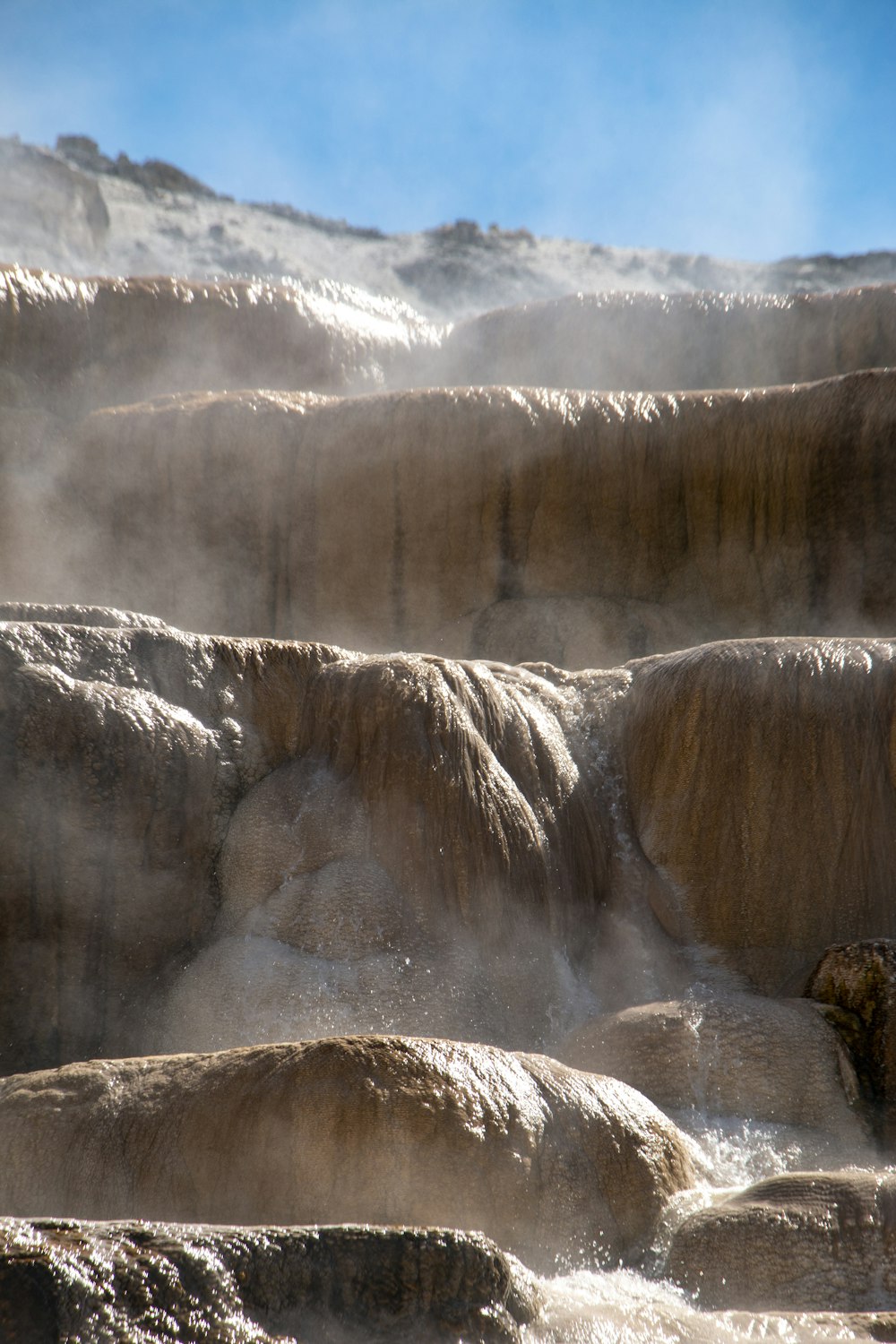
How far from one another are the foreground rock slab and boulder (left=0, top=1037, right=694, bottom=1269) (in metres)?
0.63

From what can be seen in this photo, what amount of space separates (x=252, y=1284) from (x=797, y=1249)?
5.42 feet

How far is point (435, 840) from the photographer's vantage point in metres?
5.36

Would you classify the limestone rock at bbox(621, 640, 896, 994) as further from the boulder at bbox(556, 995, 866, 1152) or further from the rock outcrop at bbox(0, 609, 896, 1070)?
the boulder at bbox(556, 995, 866, 1152)

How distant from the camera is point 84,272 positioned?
19.1 m

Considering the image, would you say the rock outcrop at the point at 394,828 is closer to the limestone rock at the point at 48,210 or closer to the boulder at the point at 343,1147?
the boulder at the point at 343,1147

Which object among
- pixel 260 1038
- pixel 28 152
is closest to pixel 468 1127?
pixel 260 1038

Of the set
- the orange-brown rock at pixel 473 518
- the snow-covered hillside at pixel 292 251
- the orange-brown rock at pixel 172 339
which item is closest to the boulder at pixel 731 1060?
the orange-brown rock at pixel 473 518

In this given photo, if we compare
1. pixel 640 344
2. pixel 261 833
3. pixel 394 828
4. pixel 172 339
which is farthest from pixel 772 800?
pixel 172 339

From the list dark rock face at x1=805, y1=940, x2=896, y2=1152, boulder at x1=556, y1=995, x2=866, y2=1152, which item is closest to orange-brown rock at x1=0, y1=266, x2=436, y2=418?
boulder at x1=556, y1=995, x2=866, y2=1152

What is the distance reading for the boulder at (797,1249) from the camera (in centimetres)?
331

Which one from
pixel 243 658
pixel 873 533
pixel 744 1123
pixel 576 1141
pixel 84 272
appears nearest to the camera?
pixel 576 1141

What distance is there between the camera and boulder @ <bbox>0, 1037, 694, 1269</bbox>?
3260mm

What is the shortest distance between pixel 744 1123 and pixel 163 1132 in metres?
2.03

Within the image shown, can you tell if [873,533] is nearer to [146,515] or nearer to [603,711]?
[603,711]
